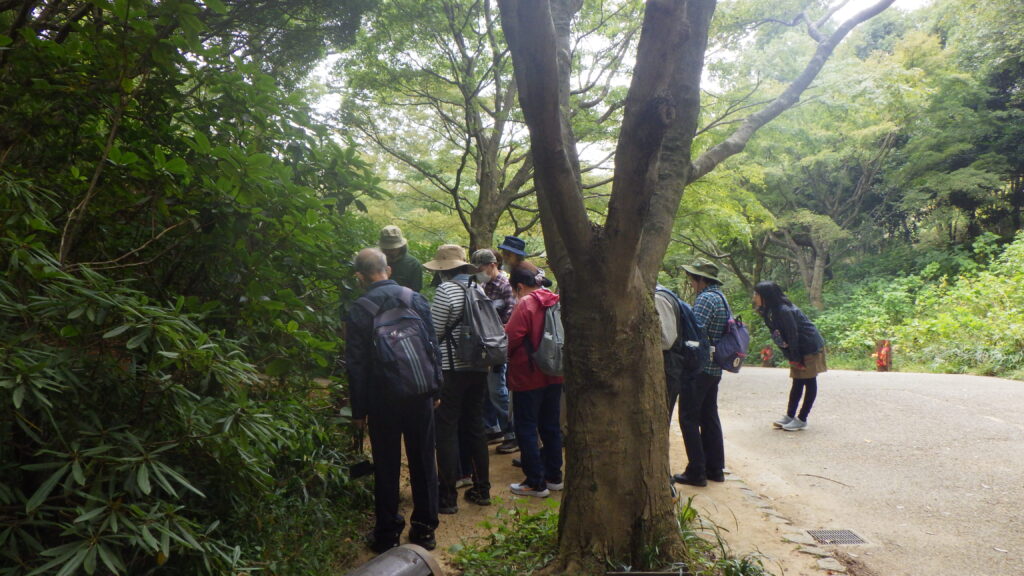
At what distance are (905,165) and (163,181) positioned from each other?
24.0 m

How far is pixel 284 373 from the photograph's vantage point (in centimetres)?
305

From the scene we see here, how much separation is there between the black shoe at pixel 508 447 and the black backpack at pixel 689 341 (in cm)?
229

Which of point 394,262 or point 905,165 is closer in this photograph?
point 394,262

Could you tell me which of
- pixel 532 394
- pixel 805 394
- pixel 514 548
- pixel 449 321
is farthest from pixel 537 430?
pixel 805 394

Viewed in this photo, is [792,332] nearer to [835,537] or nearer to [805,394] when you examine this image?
[805,394]

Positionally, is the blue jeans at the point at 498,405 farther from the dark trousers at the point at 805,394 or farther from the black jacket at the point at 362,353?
the dark trousers at the point at 805,394

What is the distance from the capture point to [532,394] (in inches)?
198

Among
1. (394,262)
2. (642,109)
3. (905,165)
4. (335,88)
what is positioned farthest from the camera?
(905,165)

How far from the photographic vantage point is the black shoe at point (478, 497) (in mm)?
4816

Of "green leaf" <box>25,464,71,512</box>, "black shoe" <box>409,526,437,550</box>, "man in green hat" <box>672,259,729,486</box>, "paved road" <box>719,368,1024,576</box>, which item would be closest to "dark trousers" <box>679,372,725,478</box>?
"man in green hat" <box>672,259,729,486</box>

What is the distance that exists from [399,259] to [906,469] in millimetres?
5189

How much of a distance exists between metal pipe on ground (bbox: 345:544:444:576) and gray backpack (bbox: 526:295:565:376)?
215 cm

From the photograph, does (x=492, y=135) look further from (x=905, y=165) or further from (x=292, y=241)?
(x=905, y=165)

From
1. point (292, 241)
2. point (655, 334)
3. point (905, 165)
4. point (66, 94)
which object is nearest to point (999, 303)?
point (905, 165)
